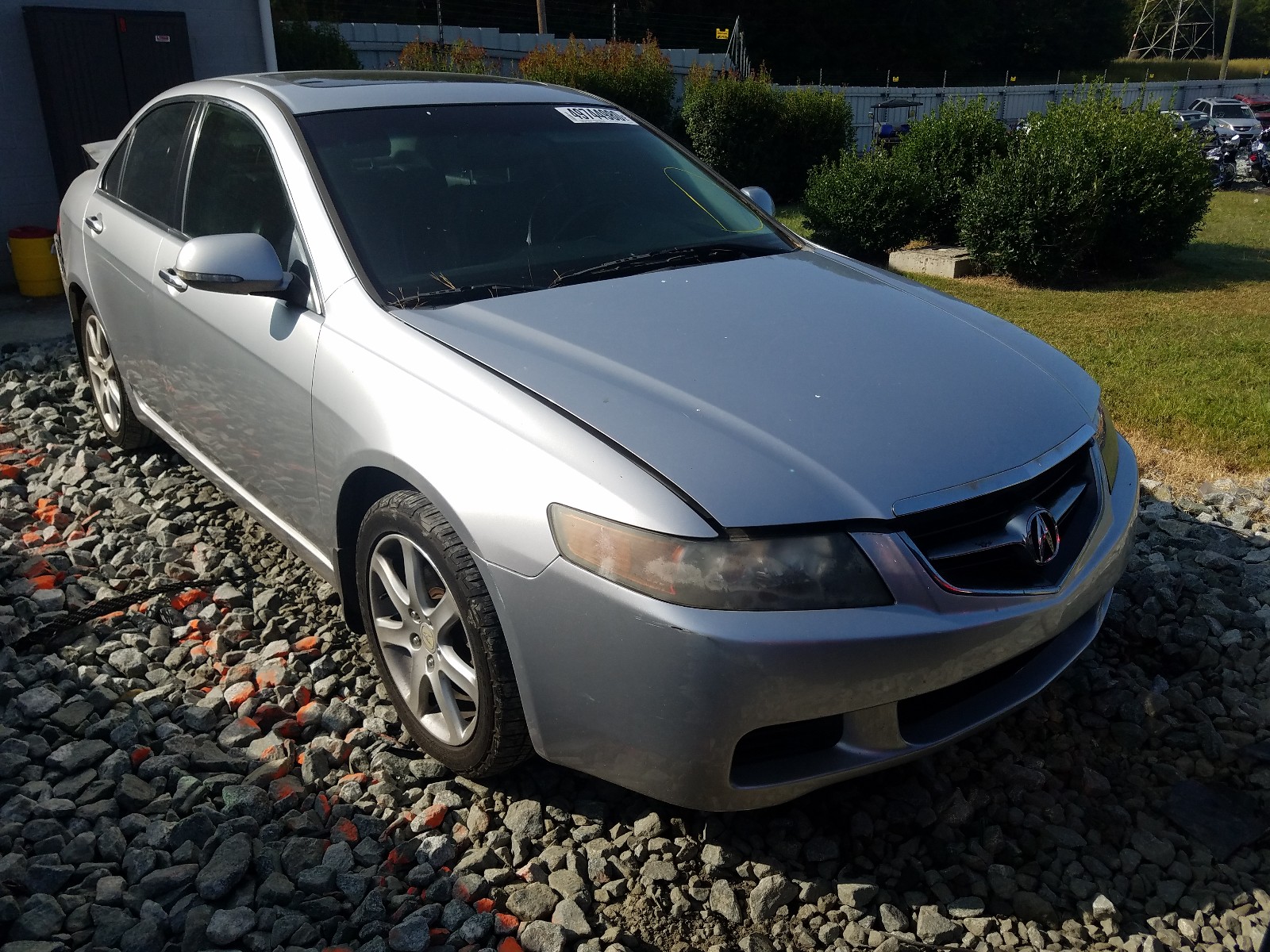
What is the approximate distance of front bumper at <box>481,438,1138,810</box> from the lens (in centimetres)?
200

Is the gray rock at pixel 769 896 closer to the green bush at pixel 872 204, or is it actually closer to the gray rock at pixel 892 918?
the gray rock at pixel 892 918

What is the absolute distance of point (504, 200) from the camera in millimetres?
3219

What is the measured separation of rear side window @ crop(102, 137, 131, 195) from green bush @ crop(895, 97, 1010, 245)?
27.4 ft

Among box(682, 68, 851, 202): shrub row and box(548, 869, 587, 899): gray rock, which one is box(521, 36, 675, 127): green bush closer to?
box(682, 68, 851, 202): shrub row

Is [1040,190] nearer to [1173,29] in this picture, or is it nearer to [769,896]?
[769,896]

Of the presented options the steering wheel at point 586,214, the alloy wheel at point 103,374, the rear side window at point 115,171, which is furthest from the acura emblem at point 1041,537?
the rear side window at point 115,171

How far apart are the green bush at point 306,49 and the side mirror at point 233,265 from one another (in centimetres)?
1626

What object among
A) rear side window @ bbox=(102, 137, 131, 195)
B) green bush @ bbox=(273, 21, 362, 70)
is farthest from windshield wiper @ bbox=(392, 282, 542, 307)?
green bush @ bbox=(273, 21, 362, 70)

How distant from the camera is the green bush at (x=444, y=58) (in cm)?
1689

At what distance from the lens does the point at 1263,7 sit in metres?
91.1

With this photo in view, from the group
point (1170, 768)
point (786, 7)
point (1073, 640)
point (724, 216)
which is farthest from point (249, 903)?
point (786, 7)

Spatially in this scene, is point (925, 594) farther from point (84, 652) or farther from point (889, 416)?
point (84, 652)

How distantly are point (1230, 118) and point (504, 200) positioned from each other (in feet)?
102

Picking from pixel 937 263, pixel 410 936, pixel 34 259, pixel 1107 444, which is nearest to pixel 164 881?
pixel 410 936
